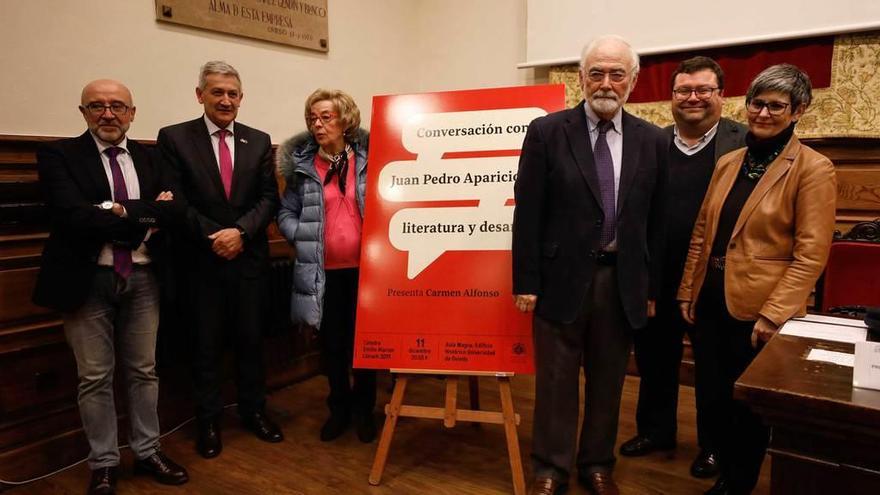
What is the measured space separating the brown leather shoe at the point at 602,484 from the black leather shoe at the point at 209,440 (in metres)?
1.52

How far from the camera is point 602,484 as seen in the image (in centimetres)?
202

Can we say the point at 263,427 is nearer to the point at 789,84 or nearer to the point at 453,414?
the point at 453,414

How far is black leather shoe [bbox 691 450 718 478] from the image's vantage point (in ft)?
7.28

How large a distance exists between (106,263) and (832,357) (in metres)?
2.14

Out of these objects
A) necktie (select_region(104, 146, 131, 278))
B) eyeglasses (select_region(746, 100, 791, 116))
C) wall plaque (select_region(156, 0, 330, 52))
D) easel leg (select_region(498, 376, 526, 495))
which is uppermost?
wall plaque (select_region(156, 0, 330, 52))

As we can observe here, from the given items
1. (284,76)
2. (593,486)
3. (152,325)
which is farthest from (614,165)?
(284,76)

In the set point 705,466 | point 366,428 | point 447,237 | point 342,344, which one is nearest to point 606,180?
point 447,237

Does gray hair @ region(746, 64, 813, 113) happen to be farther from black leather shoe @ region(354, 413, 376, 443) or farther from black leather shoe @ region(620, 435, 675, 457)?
black leather shoe @ region(354, 413, 376, 443)

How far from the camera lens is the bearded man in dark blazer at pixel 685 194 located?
2.15 meters

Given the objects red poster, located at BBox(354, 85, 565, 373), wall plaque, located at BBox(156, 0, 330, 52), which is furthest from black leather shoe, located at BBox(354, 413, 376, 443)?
wall plaque, located at BBox(156, 0, 330, 52)

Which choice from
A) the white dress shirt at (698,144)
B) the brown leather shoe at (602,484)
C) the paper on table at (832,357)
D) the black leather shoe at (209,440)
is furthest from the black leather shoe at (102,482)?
the white dress shirt at (698,144)

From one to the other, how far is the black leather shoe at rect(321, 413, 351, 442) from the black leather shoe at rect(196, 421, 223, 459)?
440mm

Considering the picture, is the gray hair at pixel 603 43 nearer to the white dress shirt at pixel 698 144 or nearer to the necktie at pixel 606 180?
the necktie at pixel 606 180

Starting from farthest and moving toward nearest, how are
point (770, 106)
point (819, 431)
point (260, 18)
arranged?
point (260, 18) < point (770, 106) < point (819, 431)
